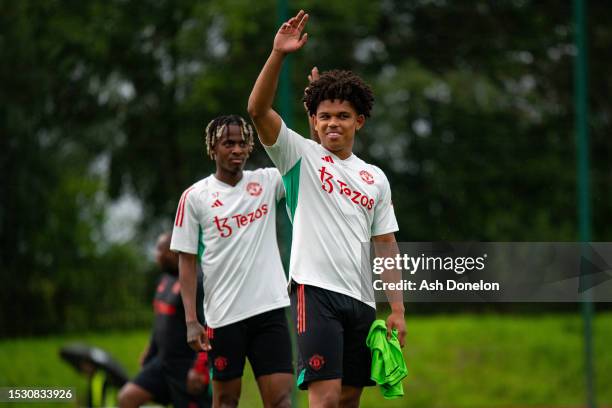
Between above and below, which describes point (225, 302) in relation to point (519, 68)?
below

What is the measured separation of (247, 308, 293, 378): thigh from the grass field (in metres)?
4.22

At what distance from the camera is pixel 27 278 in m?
9.13

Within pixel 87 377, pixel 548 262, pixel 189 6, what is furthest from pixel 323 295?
pixel 189 6

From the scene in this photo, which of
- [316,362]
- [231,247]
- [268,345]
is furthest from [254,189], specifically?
[316,362]

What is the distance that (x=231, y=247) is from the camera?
16.8 feet

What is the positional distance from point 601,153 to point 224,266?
5.64 m

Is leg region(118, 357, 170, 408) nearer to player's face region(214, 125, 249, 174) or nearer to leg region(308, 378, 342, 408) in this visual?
player's face region(214, 125, 249, 174)

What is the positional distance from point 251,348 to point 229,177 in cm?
86

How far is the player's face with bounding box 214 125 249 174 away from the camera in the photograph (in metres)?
5.12

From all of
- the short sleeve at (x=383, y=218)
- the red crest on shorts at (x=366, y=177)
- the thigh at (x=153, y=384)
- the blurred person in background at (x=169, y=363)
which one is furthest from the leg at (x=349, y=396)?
the thigh at (x=153, y=384)

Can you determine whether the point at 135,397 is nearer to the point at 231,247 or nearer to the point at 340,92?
the point at 231,247

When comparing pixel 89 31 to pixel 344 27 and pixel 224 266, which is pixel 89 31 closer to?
pixel 344 27

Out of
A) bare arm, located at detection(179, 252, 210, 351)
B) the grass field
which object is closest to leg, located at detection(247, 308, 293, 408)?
bare arm, located at detection(179, 252, 210, 351)

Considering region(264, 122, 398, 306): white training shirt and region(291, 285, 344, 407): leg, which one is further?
region(264, 122, 398, 306): white training shirt
